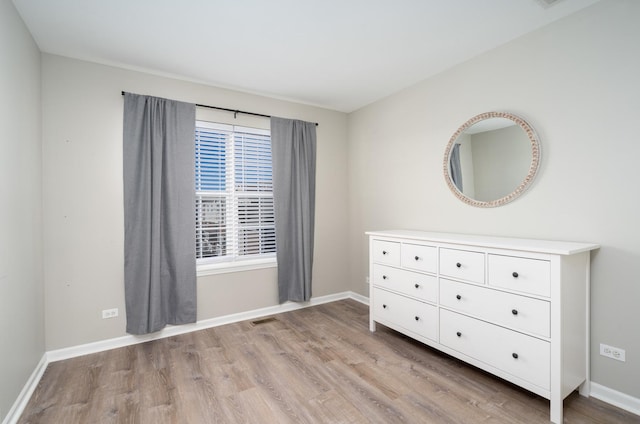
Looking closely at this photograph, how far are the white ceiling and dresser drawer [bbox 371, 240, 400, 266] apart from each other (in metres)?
1.72

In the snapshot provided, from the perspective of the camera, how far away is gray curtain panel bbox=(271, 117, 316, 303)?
3.70 m

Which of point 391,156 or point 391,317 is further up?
point 391,156

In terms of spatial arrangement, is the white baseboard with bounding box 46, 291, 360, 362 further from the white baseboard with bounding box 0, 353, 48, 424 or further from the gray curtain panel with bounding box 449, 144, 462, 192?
the gray curtain panel with bounding box 449, 144, 462, 192

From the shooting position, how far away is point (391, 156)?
3656 millimetres

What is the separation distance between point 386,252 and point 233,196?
182cm

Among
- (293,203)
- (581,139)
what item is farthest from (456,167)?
(293,203)

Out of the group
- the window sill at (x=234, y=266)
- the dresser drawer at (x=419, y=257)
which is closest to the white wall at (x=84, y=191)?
the window sill at (x=234, y=266)

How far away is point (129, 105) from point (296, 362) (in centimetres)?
279

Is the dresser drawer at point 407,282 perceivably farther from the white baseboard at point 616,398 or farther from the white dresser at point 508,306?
the white baseboard at point 616,398

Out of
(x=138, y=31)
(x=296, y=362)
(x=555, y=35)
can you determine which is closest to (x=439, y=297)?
(x=296, y=362)

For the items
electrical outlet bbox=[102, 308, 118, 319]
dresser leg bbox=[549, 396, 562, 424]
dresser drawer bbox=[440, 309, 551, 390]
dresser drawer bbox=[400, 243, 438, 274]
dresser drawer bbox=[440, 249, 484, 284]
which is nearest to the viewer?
dresser leg bbox=[549, 396, 562, 424]

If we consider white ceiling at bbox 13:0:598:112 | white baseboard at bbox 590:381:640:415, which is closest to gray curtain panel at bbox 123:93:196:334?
white ceiling at bbox 13:0:598:112

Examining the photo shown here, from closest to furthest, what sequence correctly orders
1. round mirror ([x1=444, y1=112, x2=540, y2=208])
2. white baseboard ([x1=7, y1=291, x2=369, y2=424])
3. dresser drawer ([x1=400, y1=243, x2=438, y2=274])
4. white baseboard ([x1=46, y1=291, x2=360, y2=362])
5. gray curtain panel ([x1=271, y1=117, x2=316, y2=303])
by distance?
1. white baseboard ([x1=7, y1=291, x2=369, y2=424])
2. round mirror ([x1=444, y1=112, x2=540, y2=208])
3. dresser drawer ([x1=400, y1=243, x2=438, y2=274])
4. white baseboard ([x1=46, y1=291, x2=360, y2=362])
5. gray curtain panel ([x1=271, y1=117, x2=316, y2=303])

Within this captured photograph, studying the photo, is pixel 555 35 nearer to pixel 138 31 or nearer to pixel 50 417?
pixel 138 31
